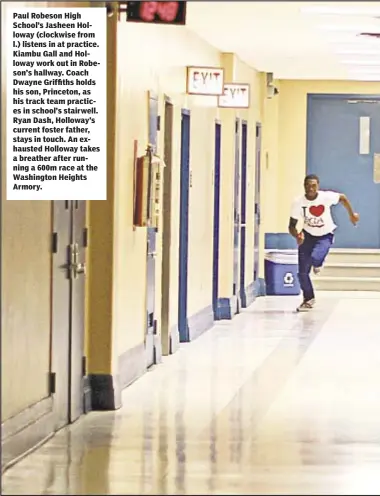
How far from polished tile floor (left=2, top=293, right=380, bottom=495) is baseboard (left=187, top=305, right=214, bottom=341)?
0.26m

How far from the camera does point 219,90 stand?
12945mm

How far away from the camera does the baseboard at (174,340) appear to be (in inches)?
469

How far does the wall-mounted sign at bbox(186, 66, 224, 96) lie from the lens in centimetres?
1264

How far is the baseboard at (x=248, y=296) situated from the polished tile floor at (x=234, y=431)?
3.86 m

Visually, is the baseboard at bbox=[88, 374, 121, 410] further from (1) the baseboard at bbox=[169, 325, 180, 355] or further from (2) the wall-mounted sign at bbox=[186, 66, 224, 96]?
(2) the wall-mounted sign at bbox=[186, 66, 224, 96]

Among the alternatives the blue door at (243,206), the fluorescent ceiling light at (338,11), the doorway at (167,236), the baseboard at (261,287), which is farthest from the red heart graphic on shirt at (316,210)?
the fluorescent ceiling light at (338,11)

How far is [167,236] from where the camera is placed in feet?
39.0

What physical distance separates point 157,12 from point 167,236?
402 centimetres

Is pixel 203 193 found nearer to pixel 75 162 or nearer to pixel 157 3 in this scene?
pixel 157 3

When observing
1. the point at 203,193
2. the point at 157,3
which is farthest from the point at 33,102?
the point at 203,193

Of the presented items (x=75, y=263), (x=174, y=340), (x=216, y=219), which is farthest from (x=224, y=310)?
(x=75, y=263)

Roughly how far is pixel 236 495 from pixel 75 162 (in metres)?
1.92

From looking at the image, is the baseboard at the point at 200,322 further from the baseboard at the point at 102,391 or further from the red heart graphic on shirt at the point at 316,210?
the baseboard at the point at 102,391
